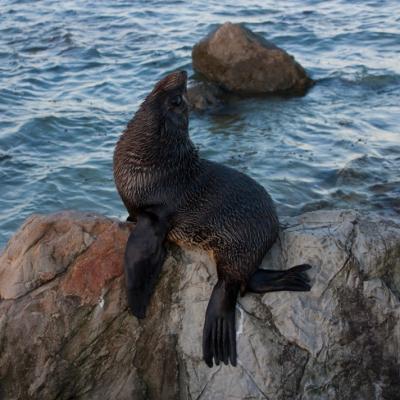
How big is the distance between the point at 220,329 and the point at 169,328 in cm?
37

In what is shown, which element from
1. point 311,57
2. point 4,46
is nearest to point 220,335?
point 311,57

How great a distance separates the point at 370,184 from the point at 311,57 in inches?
222

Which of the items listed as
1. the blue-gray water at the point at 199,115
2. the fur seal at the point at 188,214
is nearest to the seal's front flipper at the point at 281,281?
the fur seal at the point at 188,214

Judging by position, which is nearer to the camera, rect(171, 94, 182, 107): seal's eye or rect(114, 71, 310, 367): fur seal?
rect(114, 71, 310, 367): fur seal

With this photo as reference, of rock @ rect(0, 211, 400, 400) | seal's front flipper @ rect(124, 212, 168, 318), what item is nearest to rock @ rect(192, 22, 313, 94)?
rock @ rect(0, 211, 400, 400)

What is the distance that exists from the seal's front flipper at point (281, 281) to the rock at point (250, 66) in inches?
282

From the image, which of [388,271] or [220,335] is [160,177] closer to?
[220,335]

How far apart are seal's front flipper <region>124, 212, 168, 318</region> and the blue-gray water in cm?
305

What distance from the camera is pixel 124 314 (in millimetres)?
5047

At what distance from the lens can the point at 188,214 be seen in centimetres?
534

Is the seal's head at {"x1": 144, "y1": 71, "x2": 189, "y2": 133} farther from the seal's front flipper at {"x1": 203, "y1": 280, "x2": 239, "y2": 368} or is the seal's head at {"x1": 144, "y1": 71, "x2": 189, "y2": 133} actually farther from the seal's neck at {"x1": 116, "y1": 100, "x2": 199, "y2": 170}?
the seal's front flipper at {"x1": 203, "y1": 280, "x2": 239, "y2": 368}

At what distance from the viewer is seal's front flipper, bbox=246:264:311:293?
202 inches

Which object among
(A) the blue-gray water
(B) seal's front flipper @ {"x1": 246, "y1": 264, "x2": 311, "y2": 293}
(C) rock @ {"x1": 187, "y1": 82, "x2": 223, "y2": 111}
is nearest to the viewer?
(B) seal's front flipper @ {"x1": 246, "y1": 264, "x2": 311, "y2": 293}

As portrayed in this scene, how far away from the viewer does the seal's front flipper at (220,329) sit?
4.99m
